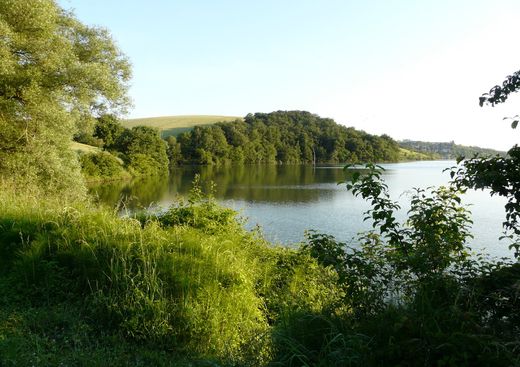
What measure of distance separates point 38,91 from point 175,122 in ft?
471

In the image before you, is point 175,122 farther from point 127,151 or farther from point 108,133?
point 127,151

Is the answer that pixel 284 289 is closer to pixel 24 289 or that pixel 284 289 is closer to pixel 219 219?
pixel 219 219

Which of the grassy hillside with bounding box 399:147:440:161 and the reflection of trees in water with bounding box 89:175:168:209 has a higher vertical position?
the grassy hillside with bounding box 399:147:440:161

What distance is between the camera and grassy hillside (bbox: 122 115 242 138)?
140750 mm

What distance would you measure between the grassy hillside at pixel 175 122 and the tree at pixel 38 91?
11975 centimetres

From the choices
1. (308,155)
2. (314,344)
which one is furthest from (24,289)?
(308,155)

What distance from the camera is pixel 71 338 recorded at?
4.50 metres

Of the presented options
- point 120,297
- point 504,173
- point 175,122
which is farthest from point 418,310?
point 175,122

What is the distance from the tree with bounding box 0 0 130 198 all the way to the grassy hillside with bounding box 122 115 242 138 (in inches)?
4715

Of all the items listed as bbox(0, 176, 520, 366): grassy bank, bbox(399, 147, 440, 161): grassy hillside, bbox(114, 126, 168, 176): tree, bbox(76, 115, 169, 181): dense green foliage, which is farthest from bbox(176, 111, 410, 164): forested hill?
bbox(0, 176, 520, 366): grassy bank

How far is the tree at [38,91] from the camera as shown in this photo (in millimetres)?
14906

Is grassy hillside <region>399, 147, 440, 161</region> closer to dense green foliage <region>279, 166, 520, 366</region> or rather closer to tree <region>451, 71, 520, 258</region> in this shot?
dense green foliage <region>279, 166, 520, 366</region>

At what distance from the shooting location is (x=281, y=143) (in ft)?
497

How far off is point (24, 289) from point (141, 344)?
2.11 metres
